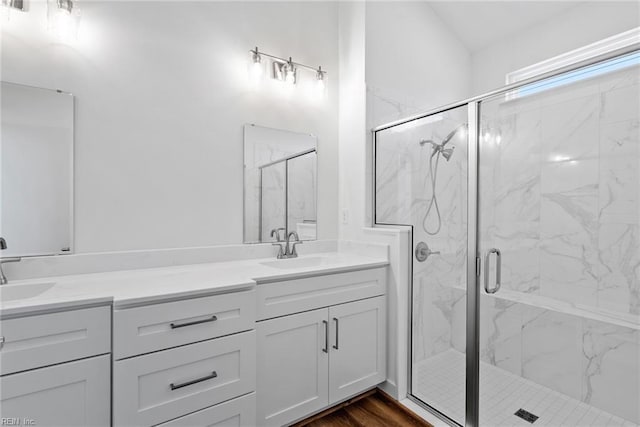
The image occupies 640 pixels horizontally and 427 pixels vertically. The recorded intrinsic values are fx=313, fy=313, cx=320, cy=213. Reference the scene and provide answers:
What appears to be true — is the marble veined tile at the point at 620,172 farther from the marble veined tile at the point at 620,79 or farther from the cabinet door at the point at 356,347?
the cabinet door at the point at 356,347

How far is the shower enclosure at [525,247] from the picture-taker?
1.75m

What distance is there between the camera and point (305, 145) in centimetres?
232

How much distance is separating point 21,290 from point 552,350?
2.91 m

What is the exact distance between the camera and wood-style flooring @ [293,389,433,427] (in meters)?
1.74

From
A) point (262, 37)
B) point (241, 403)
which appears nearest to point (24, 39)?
point (262, 37)

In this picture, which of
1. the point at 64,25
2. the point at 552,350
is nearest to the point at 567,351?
the point at 552,350

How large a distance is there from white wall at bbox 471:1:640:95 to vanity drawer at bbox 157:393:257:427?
3070 mm

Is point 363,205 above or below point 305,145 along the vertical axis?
below

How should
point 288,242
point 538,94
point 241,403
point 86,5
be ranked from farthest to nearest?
Answer: 1. point 288,242
2. point 538,94
3. point 86,5
4. point 241,403

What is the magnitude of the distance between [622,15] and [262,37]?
2.40 metres

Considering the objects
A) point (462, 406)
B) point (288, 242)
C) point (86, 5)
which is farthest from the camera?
point (288, 242)

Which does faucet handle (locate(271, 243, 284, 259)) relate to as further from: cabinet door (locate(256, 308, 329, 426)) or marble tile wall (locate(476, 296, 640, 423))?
marble tile wall (locate(476, 296, 640, 423))

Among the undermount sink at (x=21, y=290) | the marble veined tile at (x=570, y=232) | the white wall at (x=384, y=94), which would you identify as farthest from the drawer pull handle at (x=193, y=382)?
the marble veined tile at (x=570, y=232)

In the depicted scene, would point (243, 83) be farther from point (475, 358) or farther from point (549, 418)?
point (549, 418)
